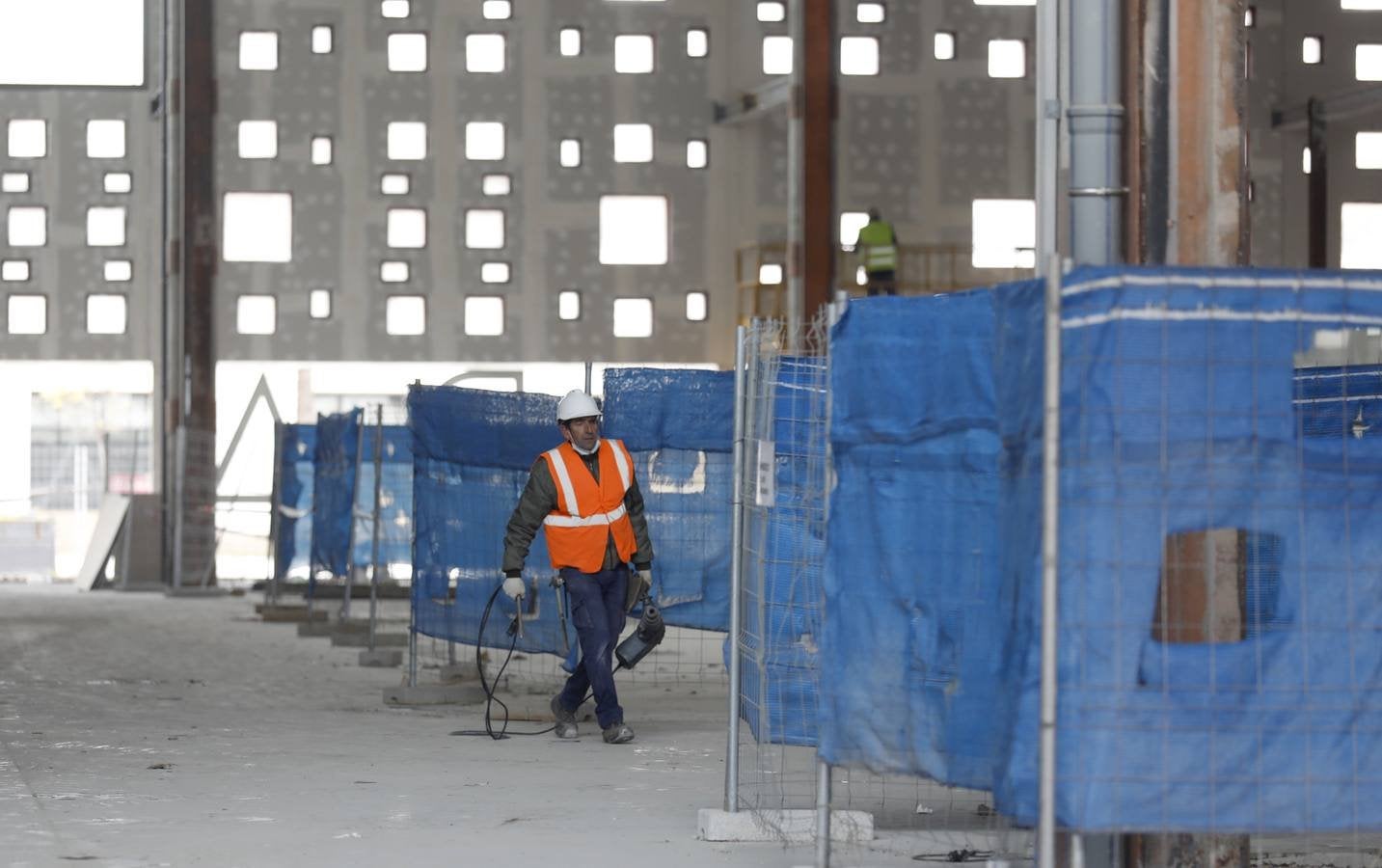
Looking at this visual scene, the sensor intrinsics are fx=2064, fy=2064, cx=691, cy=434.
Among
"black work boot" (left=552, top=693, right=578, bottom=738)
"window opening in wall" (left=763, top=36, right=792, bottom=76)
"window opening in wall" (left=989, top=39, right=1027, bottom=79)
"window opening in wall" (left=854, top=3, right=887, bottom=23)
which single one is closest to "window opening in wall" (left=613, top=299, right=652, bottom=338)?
"window opening in wall" (left=763, top=36, right=792, bottom=76)

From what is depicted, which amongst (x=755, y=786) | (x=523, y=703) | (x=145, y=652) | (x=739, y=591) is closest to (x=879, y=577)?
(x=739, y=591)

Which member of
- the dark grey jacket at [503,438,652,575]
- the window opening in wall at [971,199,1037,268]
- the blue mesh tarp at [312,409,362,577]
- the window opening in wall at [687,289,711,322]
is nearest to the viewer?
the dark grey jacket at [503,438,652,575]

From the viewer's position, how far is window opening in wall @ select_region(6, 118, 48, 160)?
38.1m

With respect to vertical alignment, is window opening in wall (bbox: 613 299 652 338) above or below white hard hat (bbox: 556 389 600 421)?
above

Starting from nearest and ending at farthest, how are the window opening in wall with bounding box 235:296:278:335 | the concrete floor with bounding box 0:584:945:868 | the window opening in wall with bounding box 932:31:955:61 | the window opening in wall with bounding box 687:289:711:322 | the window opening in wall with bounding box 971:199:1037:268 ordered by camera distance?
the concrete floor with bounding box 0:584:945:868, the window opening in wall with bounding box 971:199:1037:268, the window opening in wall with bounding box 932:31:955:61, the window opening in wall with bounding box 235:296:278:335, the window opening in wall with bounding box 687:289:711:322

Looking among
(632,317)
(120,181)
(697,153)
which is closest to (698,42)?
(697,153)

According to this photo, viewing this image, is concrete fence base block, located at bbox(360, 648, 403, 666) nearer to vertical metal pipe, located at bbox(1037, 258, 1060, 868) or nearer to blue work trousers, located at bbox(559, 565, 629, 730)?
blue work trousers, located at bbox(559, 565, 629, 730)

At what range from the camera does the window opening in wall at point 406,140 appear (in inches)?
1487

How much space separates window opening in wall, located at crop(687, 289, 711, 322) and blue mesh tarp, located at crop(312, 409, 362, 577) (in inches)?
576

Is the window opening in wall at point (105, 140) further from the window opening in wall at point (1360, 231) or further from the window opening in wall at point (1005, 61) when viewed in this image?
the window opening in wall at point (1360, 231)

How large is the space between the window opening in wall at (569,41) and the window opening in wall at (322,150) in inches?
180

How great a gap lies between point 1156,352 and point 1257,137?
32.5m

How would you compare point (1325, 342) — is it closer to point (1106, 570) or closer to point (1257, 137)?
point (1257, 137)

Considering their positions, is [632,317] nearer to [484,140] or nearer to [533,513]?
[484,140]
